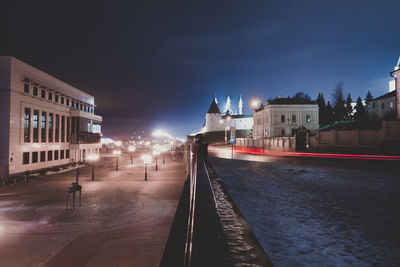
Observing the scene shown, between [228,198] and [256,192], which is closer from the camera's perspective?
[228,198]

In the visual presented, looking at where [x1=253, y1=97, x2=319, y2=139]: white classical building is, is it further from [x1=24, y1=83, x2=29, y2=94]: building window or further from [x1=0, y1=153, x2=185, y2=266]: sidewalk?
[x1=0, y1=153, x2=185, y2=266]: sidewalk

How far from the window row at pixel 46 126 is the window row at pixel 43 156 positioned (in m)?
1.33

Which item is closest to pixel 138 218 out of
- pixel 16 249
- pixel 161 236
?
pixel 161 236

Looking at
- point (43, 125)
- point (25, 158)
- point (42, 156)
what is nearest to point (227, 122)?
point (43, 125)

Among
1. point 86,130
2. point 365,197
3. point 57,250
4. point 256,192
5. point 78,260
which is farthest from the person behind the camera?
point 86,130

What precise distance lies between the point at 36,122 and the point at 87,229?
22403 mm

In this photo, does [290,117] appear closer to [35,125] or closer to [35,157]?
[35,125]

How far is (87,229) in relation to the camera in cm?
705

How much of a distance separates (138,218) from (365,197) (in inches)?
382

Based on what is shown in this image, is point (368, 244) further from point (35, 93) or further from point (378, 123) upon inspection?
point (378, 123)

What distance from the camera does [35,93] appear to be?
24.4 meters

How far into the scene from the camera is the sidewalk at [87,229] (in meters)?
5.38

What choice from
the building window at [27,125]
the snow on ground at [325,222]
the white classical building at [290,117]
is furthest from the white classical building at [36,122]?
the white classical building at [290,117]

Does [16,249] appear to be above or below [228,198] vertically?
below
